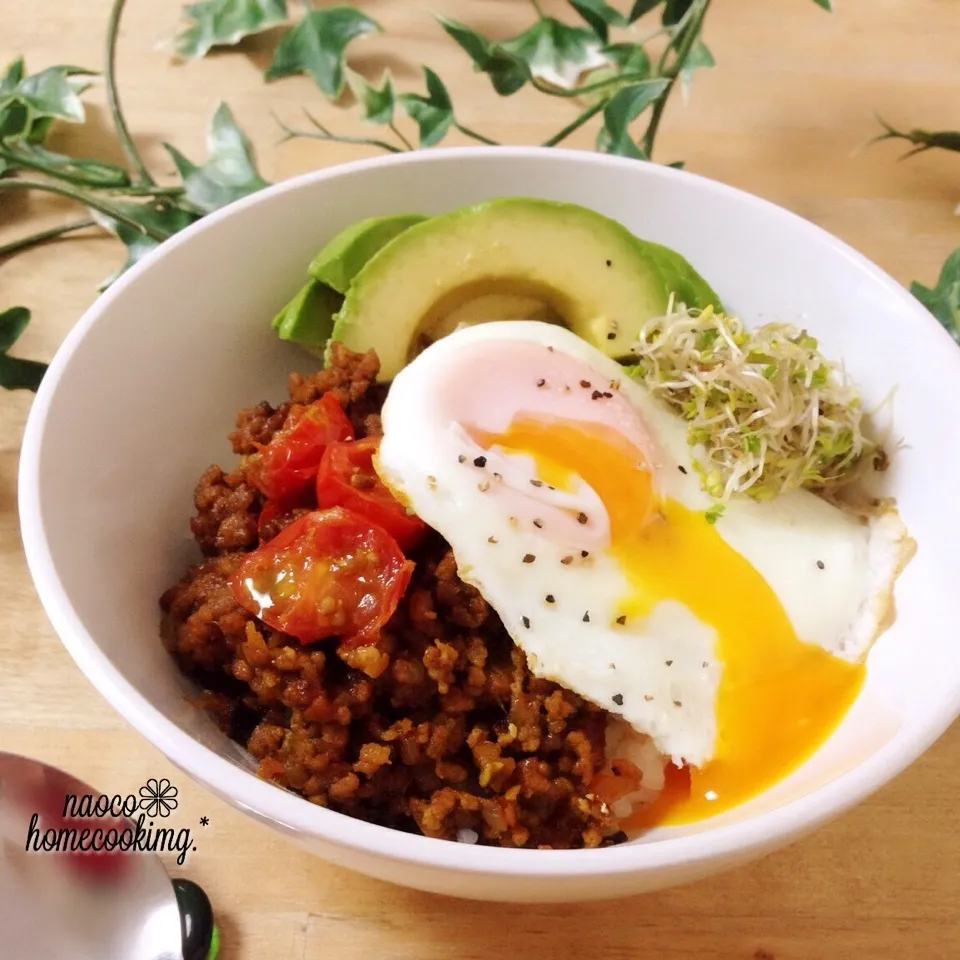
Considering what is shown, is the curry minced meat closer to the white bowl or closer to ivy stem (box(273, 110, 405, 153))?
the white bowl

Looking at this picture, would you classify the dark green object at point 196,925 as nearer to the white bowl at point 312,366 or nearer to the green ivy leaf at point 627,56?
the white bowl at point 312,366

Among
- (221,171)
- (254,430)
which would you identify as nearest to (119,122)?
(221,171)

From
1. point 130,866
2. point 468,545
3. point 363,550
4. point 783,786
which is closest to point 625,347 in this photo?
point 468,545

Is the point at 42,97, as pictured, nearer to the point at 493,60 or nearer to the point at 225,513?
the point at 493,60

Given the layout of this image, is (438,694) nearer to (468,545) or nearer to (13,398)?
(468,545)

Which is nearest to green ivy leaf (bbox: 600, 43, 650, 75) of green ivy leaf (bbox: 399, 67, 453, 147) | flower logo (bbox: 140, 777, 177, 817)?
green ivy leaf (bbox: 399, 67, 453, 147)

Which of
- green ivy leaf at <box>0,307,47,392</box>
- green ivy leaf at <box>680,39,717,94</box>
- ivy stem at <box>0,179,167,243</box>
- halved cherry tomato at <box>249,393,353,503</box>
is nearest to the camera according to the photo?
halved cherry tomato at <box>249,393,353,503</box>
